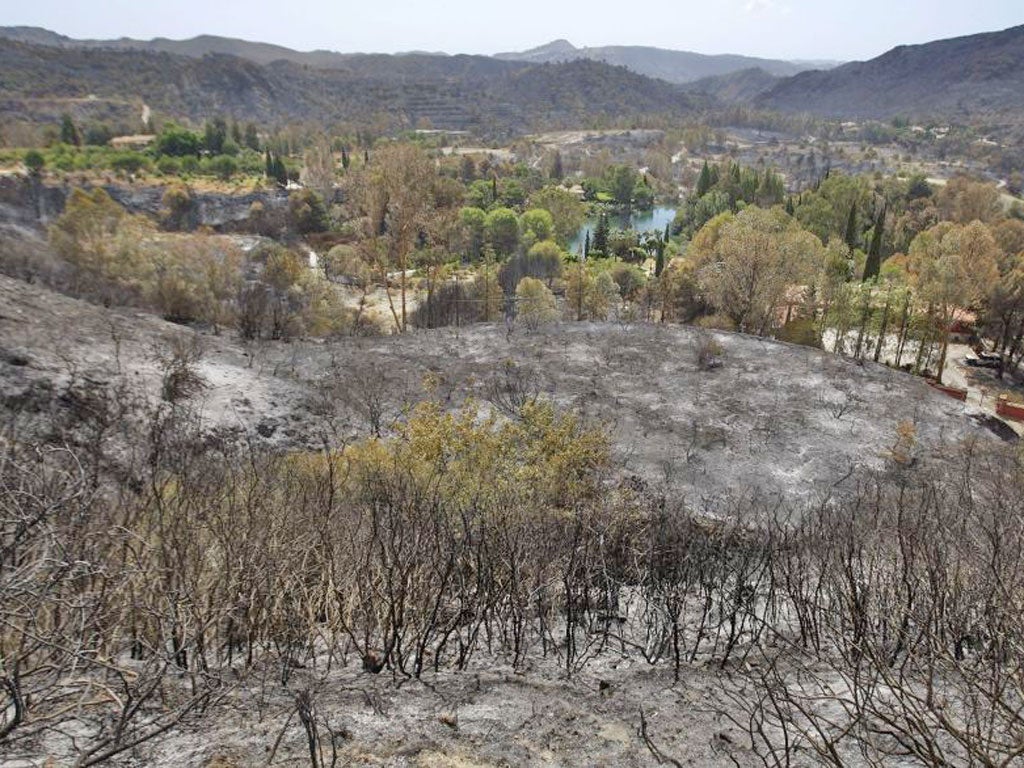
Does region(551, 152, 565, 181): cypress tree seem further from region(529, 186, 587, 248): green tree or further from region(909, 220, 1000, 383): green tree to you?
region(909, 220, 1000, 383): green tree

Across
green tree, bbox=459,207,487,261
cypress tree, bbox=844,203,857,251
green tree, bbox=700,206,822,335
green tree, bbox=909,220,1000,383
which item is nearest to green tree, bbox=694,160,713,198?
cypress tree, bbox=844,203,857,251

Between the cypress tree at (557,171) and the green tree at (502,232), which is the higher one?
the cypress tree at (557,171)

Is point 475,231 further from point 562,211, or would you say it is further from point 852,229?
point 852,229

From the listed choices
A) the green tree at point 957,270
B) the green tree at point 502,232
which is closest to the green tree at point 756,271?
the green tree at point 957,270

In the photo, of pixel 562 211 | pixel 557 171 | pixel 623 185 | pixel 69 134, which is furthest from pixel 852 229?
pixel 69 134

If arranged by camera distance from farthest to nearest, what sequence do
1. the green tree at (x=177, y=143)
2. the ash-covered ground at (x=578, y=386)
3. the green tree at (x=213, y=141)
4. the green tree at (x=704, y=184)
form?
the green tree at (x=213, y=141)
the green tree at (x=177, y=143)
the green tree at (x=704, y=184)
the ash-covered ground at (x=578, y=386)

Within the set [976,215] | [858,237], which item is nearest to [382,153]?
[858,237]

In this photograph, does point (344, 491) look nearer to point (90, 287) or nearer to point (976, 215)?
point (90, 287)

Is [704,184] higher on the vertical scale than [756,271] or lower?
higher

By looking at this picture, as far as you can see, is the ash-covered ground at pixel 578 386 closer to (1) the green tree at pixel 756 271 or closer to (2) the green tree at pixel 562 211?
(1) the green tree at pixel 756 271
